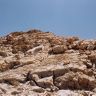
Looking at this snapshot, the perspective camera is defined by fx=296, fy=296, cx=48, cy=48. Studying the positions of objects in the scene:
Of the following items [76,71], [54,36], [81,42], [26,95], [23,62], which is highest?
[54,36]

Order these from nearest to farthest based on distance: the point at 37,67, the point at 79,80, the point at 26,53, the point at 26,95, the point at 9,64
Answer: the point at 26,95 < the point at 79,80 < the point at 37,67 < the point at 9,64 < the point at 26,53

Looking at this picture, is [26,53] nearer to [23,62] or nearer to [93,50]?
[23,62]

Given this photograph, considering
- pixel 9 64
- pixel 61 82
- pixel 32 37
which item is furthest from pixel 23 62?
pixel 32 37

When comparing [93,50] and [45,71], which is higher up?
[93,50]

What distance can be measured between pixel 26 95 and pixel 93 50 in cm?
810

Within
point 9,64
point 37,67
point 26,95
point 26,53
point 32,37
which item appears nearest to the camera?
point 26,95

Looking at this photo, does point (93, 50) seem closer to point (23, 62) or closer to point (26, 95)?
point (23, 62)

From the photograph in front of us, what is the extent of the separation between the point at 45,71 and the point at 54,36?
8.98 m

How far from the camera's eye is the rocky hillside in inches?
683

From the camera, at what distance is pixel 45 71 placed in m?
18.9

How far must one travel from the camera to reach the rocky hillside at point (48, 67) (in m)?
17.3

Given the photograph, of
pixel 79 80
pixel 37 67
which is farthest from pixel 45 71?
pixel 79 80

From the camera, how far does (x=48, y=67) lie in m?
19.4

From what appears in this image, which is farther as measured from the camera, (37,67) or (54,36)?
(54,36)
